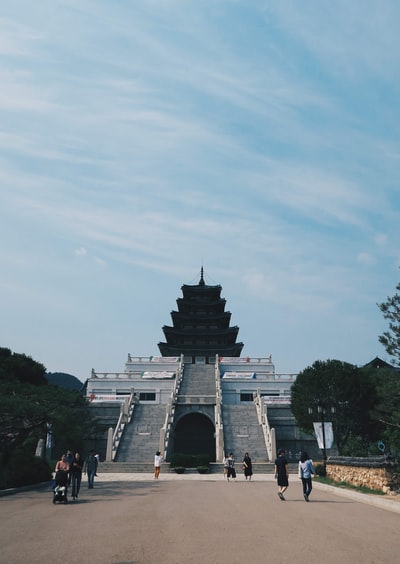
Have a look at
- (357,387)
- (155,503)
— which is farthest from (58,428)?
(357,387)

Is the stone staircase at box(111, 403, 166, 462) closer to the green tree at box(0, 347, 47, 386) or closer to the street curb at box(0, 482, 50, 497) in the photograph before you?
the green tree at box(0, 347, 47, 386)

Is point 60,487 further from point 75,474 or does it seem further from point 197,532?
point 197,532

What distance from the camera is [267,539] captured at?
7.88 meters

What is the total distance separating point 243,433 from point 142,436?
25.2ft

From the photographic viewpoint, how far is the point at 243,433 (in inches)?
1415

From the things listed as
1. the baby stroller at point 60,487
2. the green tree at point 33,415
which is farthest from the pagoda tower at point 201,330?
the baby stroller at point 60,487

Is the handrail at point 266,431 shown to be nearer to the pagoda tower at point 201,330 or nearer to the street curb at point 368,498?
the street curb at point 368,498

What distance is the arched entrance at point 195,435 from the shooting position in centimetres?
4406

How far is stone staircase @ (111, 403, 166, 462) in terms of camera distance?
32.4 metres

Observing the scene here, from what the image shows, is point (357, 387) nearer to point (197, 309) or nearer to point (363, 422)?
point (363, 422)

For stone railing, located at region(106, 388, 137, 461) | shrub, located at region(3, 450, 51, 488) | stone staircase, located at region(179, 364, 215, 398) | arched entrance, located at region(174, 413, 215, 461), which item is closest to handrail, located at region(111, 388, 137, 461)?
stone railing, located at region(106, 388, 137, 461)

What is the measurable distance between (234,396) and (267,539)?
4578cm

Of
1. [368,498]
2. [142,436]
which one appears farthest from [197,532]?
[142,436]

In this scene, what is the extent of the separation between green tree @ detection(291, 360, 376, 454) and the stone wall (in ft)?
46.5
